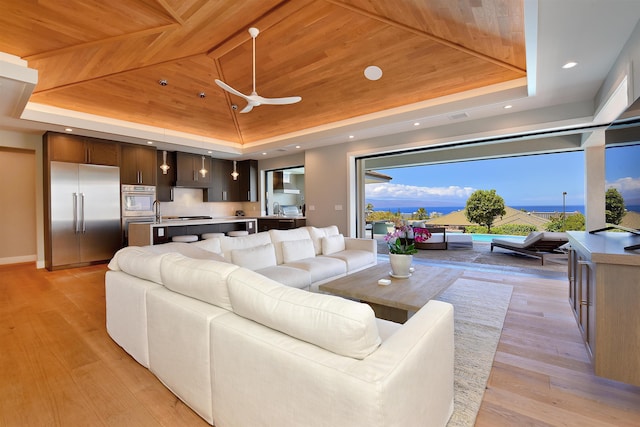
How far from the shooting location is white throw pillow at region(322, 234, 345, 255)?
4.37 metres

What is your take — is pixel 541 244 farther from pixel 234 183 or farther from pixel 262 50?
pixel 234 183

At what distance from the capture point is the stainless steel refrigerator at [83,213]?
5418 mm

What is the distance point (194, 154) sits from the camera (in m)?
7.48

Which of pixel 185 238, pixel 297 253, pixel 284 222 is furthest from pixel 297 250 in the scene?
pixel 284 222

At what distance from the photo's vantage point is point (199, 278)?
1.65m

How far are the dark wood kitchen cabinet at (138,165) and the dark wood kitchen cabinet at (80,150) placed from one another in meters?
0.17

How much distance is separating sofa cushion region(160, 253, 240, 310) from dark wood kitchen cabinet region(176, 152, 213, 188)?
19.4ft

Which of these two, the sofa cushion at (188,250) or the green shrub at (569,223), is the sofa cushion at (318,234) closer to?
the sofa cushion at (188,250)

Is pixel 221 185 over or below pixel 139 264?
over

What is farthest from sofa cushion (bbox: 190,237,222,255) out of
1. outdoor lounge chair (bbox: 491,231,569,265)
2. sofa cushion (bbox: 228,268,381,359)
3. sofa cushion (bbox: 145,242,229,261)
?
outdoor lounge chair (bbox: 491,231,569,265)

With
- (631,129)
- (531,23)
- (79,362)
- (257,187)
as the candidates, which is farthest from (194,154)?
(631,129)

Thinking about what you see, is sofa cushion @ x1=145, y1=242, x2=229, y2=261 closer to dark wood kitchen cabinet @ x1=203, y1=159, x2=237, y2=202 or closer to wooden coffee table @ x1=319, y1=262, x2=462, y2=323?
wooden coffee table @ x1=319, y1=262, x2=462, y2=323

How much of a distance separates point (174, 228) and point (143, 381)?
3.83 metres

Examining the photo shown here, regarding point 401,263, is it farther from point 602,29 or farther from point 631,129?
point 602,29
